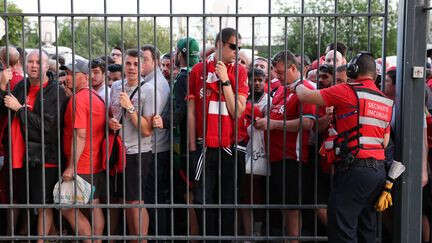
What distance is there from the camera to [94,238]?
16.4 feet

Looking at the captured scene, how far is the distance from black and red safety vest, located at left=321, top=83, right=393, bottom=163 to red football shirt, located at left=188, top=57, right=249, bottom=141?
→ 0.86 m

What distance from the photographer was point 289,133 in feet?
17.8

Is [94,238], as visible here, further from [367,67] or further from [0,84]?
[367,67]

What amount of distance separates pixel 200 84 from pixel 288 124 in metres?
0.81

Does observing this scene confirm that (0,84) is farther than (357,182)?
Yes

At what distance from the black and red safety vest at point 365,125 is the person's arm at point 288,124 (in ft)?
1.59

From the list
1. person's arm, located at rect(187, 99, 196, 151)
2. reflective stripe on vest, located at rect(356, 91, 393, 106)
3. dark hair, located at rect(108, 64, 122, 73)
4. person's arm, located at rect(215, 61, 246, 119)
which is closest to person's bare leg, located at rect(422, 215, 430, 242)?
reflective stripe on vest, located at rect(356, 91, 393, 106)

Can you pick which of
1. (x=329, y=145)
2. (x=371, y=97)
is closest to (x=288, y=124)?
(x=329, y=145)

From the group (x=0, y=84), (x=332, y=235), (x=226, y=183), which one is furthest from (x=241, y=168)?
(x=0, y=84)

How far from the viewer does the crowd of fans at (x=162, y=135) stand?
500 centimetres

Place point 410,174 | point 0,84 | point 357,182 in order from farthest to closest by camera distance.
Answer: point 0,84 < point 410,174 < point 357,182

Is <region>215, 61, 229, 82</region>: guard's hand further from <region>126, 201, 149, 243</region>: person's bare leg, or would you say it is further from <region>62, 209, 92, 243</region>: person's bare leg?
<region>62, 209, 92, 243</region>: person's bare leg

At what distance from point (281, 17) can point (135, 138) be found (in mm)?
1670

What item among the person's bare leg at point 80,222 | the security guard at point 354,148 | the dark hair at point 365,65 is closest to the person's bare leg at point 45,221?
the person's bare leg at point 80,222
